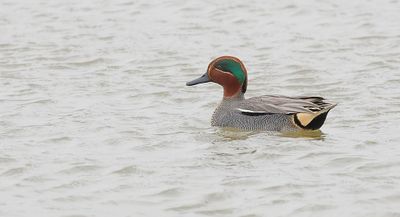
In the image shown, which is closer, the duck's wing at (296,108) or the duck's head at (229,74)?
the duck's wing at (296,108)

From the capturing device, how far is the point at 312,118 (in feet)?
36.9

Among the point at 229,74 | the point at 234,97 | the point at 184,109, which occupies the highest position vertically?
the point at 229,74

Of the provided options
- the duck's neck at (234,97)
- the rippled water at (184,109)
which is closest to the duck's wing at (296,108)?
the rippled water at (184,109)

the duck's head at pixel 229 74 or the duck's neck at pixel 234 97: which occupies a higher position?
the duck's head at pixel 229 74

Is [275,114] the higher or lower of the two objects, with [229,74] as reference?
lower

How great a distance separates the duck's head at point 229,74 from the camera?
1213 centimetres

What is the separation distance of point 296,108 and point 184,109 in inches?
66.3

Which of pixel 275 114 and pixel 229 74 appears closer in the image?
pixel 275 114

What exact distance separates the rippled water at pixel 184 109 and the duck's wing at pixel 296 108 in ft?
0.55

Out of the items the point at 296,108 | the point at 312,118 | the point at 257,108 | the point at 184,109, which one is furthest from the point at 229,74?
the point at 312,118

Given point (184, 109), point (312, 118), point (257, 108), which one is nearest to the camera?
point (312, 118)

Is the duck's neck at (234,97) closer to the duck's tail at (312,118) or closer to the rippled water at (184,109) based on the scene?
the rippled water at (184,109)

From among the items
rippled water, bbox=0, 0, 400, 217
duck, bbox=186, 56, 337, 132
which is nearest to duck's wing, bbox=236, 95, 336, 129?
duck, bbox=186, 56, 337, 132

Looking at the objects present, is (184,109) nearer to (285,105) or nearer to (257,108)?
(257,108)
